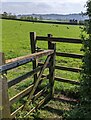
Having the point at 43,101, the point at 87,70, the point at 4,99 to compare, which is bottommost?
the point at 43,101

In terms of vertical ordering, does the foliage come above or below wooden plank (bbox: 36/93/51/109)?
above

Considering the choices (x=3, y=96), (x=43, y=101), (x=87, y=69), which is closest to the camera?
(x=3, y=96)

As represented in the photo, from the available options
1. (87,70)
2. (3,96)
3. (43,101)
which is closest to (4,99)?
(3,96)

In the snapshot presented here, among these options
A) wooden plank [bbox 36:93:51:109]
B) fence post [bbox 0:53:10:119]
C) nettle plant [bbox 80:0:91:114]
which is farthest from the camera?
wooden plank [bbox 36:93:51:109]

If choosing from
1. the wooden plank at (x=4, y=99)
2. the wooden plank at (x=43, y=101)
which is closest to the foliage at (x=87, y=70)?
the wooden plank at (x=4, y=99)

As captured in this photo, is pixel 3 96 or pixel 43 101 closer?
pixel 3 96

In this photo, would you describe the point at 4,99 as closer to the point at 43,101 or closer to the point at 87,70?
the point at 87,70

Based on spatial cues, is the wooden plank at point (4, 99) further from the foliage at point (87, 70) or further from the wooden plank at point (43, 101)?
the wooden plank at point (43, 101)

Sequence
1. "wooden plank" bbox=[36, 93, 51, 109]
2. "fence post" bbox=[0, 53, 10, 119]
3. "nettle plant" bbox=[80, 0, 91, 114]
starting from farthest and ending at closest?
1. "wooden plank" bbox=[36, 93, 51, 109]
2. "nettle plant" bbox=[80, 0, 91, 114]
3. "fence post" bbox=[0, 53, 10, 119]

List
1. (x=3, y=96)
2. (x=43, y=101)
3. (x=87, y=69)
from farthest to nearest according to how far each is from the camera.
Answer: (x=43, y=101) < (x=87, y=69) < (x=3, y=96)

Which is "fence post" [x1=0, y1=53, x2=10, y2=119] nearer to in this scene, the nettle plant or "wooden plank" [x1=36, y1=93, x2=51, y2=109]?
the nettle plant

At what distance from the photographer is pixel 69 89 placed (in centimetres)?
820

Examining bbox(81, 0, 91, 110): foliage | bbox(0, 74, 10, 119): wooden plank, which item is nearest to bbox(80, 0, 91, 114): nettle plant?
bbox(81, 0, 91, 110): foliage

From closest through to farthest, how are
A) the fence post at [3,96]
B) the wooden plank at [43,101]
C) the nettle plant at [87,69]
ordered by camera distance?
1. the fence post at [3,96]
2. the nettle plant at [87,69]
3. the wooden plank at [43,101]
